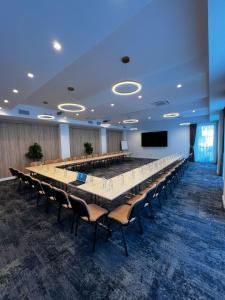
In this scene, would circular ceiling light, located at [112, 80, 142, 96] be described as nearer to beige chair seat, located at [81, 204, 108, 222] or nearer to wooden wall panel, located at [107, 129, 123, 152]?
beige chair seat, located at [81, 204, 108, 222]

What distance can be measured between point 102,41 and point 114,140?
460 inches

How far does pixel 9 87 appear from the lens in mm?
3418

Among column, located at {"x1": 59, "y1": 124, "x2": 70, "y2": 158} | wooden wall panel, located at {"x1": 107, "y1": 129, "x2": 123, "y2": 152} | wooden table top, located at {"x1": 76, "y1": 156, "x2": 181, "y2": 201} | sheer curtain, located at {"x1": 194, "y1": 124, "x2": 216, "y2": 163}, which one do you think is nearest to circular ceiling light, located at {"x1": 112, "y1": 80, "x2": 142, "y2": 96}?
wooden table top, located at {"x1": 76, "y1": 156, "x2": 181, "y2": 201}

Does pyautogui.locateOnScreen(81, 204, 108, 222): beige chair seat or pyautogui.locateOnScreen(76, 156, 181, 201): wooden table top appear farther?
pyautogui.locateOnScreen(76, 156, 181, 201): wooden table top

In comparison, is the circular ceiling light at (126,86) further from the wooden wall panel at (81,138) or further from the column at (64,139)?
the wooden wall panel at (81,138)

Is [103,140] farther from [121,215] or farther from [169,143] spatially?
[121,215]

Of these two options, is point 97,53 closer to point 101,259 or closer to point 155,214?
point 101,259

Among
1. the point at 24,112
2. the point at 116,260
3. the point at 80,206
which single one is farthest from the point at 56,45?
the point at 24,112

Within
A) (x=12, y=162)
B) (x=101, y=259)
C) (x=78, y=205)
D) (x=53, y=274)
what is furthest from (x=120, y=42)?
(x=12, y=162)

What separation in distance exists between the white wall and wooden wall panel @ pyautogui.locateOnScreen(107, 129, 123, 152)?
4.62ft

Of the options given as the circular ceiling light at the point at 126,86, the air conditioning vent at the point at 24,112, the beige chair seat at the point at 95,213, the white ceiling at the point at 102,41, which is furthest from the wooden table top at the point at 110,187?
the air conditioning vent at the point at 24,112

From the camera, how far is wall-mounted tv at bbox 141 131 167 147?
11782 millimetres

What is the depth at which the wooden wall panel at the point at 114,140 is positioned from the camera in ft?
43.0

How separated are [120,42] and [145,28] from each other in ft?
1.34
